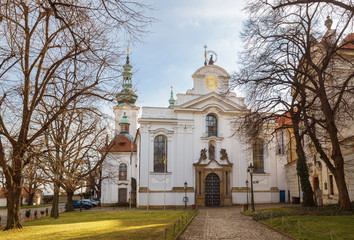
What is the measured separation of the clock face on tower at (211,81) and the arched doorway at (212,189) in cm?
1072

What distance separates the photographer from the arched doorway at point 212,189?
3744 cm

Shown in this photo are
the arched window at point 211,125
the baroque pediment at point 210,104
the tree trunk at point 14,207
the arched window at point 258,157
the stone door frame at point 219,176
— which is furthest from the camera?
the arched window at point 258,157

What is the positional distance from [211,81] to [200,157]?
958 cm

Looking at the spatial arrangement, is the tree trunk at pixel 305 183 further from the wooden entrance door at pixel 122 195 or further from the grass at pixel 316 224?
the wooden entrance door at pixel 122 195

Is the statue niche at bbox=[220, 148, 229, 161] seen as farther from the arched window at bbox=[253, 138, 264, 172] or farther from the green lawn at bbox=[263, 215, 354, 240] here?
the green lawn at bbox=[263, 215, 354, 240]

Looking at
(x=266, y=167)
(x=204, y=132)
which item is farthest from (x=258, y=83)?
(x=266, y=167)

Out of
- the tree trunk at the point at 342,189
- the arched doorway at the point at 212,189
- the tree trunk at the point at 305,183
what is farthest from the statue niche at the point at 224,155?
the tree trunk at the point at 342,189

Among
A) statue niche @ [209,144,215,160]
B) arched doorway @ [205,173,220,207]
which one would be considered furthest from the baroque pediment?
arched doorway @ [205,173,220,207]

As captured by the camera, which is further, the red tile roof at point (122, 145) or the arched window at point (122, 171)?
the red tile roof at point (122, 145)

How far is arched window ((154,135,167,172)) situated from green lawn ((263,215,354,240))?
66.6 ft

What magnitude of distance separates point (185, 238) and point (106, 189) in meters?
35.8

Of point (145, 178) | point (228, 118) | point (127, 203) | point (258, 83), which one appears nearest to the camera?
point (258, 83)

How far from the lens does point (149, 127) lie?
38.0 metres

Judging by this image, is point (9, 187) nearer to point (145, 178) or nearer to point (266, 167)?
point (145, 178)
